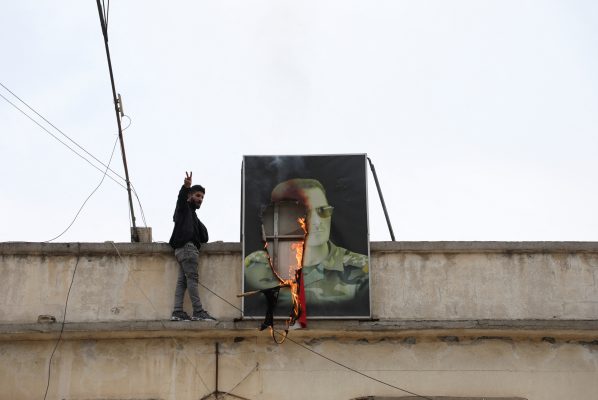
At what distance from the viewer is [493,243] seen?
12352 mm

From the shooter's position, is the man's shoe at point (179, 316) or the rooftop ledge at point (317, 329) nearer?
the rooftop ledge at point (317, 329)

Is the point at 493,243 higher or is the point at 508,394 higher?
→ the point at 493,243

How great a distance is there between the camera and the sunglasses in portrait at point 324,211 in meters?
12.4

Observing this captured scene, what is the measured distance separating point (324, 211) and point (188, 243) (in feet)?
5.56

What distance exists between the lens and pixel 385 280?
12289 millimetres

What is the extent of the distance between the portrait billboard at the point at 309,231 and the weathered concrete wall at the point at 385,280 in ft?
0.88

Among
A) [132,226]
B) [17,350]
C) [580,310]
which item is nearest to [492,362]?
[580,310]

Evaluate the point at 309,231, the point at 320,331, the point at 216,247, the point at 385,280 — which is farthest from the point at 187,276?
the point at 385,280

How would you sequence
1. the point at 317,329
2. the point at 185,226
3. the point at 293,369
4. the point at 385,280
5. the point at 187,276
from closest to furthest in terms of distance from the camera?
the point at 317,329, the point at 293,369, the point at 187,276, the point at 185,226, the point at 385,280

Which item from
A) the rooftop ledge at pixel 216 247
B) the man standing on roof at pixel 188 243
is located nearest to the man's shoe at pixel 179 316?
the man standing on roof at pixel 188 243

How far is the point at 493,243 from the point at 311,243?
220 cm

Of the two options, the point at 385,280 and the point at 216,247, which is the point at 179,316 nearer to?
the point at 216,247

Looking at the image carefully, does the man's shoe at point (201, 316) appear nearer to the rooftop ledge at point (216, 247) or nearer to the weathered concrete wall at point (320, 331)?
the weathered concrete wall at point (320, 331)

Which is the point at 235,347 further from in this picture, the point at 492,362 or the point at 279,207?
the point at 492,362
